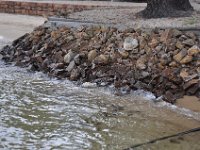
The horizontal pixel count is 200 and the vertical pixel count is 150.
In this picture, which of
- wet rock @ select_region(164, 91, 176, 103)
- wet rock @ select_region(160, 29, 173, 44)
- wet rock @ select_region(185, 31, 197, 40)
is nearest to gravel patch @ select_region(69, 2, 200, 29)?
wet rock @ select_region(185, 31, 197, 40)

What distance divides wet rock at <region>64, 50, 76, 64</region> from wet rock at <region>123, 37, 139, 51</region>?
1.01 m

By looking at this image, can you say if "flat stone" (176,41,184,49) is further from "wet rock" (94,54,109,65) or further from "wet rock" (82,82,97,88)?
"wet rock" (82,82,97,88)

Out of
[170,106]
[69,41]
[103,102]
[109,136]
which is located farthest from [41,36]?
[109,136]

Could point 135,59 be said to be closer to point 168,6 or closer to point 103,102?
point 103,102

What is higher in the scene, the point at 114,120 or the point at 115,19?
the point at 115,19

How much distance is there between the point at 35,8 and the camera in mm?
14500

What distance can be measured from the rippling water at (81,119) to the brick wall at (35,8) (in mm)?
6030

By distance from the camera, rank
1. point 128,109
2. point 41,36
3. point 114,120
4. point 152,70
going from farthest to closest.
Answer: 1. point 41,36
2. point 152,70
3. point 128,109
4. point 114,120

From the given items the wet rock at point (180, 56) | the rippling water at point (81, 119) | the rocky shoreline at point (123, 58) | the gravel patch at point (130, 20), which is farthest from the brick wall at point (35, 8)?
the rippling water at point (81, 119)

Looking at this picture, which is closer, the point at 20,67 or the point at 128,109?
the point at 128,109

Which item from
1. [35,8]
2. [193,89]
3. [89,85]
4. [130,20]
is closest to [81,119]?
[89,85]

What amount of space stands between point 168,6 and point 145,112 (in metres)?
3.65

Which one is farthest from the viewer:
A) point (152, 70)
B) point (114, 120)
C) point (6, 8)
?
point (6, 8)

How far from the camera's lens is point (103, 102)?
22.2 ft
